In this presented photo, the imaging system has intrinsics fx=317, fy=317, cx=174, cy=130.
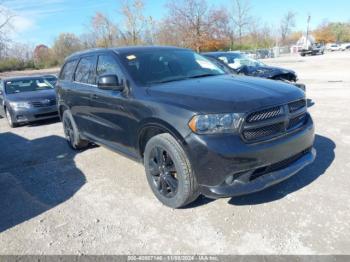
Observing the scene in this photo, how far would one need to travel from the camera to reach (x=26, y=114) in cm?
917

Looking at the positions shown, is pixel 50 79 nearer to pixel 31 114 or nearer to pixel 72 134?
A: pixel 31 114

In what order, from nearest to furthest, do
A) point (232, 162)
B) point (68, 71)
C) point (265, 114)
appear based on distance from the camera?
1. point (232, 162)
2. point (265, 114)
3. point (68, 71)

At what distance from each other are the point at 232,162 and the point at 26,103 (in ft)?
26.2

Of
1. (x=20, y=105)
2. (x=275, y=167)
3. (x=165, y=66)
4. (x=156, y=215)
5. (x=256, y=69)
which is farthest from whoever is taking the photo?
(x=256, y=69)

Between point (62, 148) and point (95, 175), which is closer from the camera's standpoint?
point (95, 175)

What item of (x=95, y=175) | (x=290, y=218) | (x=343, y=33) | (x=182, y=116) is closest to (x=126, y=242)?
(x=182, y=116)

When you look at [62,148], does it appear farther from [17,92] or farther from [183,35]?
[183,35]

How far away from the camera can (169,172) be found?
3590mm

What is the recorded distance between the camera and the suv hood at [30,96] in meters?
9.36

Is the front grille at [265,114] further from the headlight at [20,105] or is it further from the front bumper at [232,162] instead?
the headlight at [20,105]

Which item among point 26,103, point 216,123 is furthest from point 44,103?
point 216,123

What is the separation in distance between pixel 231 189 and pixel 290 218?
0.74 meters

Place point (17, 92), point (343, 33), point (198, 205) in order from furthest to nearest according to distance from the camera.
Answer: point (343, 33) → point (17, 92) → point (198, 205)

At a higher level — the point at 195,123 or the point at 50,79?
the point at 195,123
